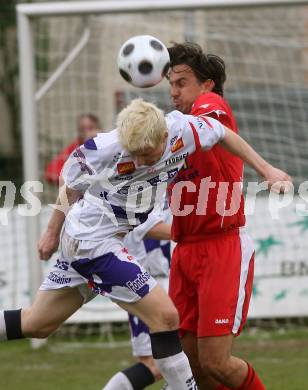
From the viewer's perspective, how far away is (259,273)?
8977mm

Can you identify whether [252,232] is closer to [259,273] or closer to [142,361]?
[259,273]

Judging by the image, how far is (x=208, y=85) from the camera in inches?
220

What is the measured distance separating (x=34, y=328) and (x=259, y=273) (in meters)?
4.12

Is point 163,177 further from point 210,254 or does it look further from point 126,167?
point 210,254

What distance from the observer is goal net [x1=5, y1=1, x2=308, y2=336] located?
29.3 feet

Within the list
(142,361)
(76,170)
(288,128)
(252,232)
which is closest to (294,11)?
(288,128)

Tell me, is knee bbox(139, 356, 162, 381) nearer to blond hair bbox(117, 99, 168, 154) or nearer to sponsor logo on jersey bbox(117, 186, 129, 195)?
sponsor logo on jersey bbox(117, 186, 129, 195)

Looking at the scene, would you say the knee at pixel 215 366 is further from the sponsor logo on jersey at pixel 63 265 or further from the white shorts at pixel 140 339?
the white shorts at pixel 140 339

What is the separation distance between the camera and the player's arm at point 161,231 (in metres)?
6.03

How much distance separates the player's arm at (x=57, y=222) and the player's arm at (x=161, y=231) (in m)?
0.95

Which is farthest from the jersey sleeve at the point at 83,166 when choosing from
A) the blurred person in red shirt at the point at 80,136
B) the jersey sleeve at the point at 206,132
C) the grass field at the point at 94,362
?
the blurred person in red shirt at the point at 80,136

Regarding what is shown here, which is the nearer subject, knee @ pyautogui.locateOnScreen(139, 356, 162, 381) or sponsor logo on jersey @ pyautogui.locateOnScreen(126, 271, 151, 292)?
sponsor logo on jersey @ pyautogui.locateOnScreen(126, 271, 151, 292)

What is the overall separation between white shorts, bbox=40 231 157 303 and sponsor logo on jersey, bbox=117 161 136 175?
35 centimetres

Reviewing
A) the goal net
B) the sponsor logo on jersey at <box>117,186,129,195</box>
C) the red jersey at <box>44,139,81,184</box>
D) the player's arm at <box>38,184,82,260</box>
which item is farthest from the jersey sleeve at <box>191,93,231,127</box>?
the red jersey at <box>44,139,81,184</box>
